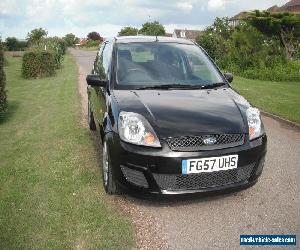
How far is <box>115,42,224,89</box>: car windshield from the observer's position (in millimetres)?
5102

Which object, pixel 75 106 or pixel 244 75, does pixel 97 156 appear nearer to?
pixel 75 106

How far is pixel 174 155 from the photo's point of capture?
3877 mm

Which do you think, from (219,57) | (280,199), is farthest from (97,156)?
(219,57)

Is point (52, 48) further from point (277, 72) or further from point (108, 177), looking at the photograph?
point (108, 177)

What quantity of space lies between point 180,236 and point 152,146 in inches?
35.2

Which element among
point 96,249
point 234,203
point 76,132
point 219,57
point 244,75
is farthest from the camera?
point 219,57

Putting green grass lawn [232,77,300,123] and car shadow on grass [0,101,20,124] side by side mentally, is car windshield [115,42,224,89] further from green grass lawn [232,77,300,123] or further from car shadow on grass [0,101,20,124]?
car shadow on grass [0,101,20,124]

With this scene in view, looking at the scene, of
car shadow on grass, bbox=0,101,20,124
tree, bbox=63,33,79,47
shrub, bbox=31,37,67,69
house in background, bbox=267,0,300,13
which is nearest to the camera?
car shadow on grass, bbox=0,101,20,124

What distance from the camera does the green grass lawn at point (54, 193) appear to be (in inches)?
149

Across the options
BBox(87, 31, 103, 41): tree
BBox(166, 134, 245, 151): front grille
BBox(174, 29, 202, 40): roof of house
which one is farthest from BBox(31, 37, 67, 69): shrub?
BBox(87, 31, 103, 41): tree

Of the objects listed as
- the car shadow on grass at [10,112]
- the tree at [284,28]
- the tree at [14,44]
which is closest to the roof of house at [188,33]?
the tree at [14,44]

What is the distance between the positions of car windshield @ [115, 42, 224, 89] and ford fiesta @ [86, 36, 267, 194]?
0.04 m

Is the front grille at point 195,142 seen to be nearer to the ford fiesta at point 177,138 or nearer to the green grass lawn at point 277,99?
the ford fiesta at point 177,138

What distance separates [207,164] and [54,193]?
6.42 ft
